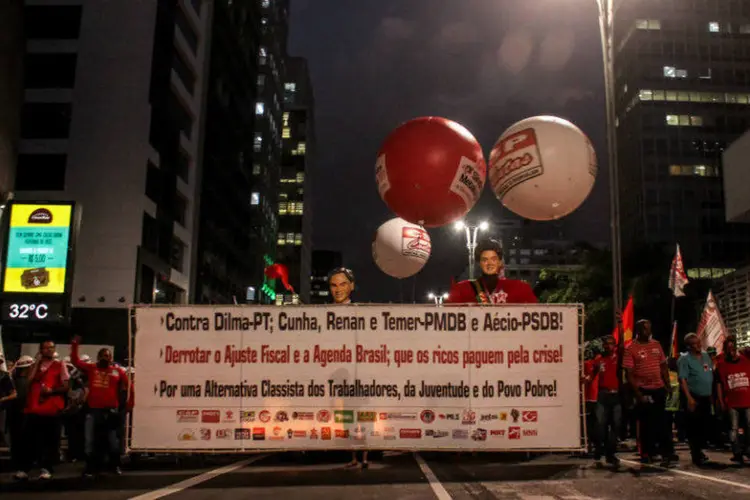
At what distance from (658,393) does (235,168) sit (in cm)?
6022

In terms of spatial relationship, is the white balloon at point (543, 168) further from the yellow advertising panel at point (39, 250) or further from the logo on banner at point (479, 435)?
the yellow advertising panel at point (39, 250)

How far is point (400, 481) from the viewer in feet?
25.9

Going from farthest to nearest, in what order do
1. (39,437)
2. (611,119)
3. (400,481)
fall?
(611,119) → (39,437) → (400,481)

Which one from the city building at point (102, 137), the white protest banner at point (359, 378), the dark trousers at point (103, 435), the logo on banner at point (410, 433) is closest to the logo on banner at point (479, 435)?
the white protest banner at point (359, 378)

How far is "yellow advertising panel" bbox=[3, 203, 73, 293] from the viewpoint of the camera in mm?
27891

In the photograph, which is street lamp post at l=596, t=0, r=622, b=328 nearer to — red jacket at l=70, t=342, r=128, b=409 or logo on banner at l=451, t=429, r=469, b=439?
logo on banner at l=451, t=429, r=469, b=439

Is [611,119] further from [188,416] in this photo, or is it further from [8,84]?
[8,84]

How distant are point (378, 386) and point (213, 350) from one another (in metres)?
1.84

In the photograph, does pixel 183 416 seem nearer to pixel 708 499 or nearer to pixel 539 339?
pixel 539 339

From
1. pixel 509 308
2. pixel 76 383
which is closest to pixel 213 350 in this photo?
pixel 509 308

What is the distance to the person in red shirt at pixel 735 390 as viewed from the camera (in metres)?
10.6

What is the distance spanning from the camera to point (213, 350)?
789 centimetres

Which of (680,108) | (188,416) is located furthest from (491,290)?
(680,108)

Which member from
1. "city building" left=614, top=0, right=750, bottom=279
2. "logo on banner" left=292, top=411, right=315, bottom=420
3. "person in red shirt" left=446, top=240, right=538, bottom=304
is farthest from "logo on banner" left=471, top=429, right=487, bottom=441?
"city building" left=614, top=0, right=750, bottom=279
